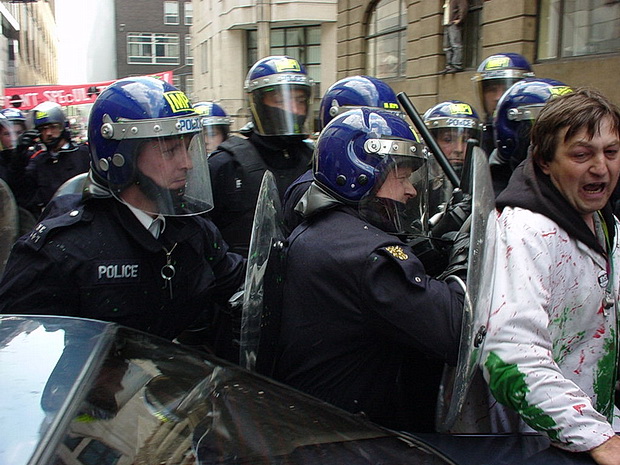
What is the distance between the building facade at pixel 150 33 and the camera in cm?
5478

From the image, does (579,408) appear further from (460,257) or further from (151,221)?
(151,221)

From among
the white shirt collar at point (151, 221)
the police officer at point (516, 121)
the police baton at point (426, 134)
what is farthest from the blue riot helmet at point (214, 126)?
the white shirt collar at point (151, 221)

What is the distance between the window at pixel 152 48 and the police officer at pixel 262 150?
53.7 meters

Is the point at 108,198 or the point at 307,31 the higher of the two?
the point at 307,31

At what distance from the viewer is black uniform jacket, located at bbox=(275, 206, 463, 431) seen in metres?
1.81

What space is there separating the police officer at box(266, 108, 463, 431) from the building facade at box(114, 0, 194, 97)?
5534 centimetres

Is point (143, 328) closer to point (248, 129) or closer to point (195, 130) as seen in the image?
point (195, 130)

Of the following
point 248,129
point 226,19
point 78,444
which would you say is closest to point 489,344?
point 78,444

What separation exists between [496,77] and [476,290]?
420 centimetres

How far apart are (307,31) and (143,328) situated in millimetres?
27780

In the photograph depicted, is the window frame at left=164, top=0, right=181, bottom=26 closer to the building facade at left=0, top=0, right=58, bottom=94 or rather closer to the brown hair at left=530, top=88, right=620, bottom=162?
the building facade at left=0, top=0, right=58, bottom=94

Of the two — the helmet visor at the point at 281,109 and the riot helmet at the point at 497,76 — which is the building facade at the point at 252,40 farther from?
the helmet visor at the point at 281,109

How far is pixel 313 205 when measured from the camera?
2.13 meters

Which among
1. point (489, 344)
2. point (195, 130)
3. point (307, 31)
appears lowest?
point (489, 344)
